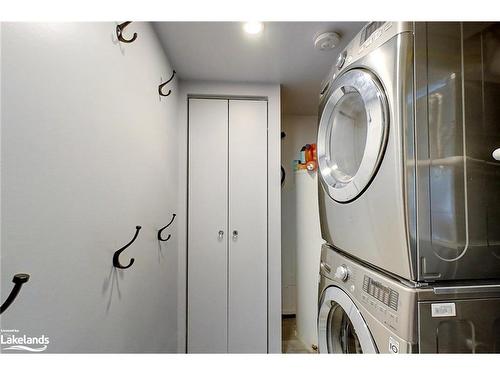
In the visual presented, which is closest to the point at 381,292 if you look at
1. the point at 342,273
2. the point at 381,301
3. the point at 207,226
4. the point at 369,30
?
the point at 381,301

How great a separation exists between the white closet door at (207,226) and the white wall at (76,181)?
0.59 m

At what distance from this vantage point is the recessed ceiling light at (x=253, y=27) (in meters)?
1.08

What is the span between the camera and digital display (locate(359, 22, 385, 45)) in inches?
26.6

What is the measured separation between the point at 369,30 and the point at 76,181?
1028mm

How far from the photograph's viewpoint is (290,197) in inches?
92.2

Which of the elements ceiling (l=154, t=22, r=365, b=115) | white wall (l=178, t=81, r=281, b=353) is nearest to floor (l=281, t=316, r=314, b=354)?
white wall (l=178, t=81, r=281, b=353)

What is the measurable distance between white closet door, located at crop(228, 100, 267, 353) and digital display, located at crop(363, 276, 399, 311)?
102 centimetres

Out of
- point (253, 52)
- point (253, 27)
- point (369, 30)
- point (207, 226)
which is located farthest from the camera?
point (207, 226)

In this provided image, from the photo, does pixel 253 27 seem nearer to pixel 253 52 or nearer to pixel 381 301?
pixel 253 52

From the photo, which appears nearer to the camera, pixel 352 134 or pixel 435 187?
pixel 435 187

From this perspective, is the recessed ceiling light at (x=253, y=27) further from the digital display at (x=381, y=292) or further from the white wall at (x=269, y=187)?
the digital display at (x=381, y=292)

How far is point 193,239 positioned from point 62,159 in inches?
47.5

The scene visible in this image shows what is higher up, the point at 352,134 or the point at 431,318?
the point at 352,134

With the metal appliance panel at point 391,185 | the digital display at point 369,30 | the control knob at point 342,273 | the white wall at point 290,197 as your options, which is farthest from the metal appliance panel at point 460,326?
the white wall at point 290,197
